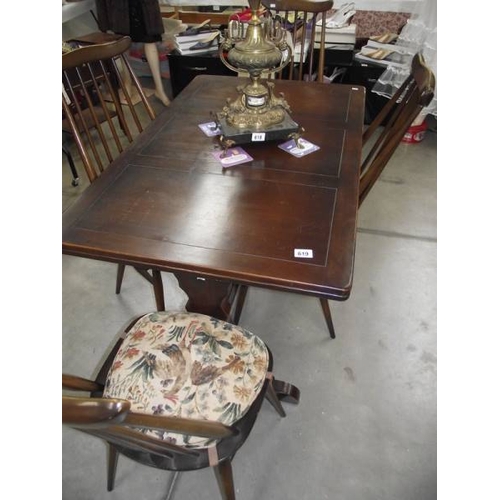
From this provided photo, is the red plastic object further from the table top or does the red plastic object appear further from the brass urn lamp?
the brass urn lamp

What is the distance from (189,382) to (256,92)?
850 millimetres

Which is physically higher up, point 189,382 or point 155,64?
point 155,64

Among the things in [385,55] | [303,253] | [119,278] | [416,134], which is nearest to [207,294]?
[303,253]

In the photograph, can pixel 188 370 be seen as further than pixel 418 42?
No

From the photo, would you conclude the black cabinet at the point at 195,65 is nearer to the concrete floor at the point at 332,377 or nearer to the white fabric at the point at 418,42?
the white fabric at the point at 418,42

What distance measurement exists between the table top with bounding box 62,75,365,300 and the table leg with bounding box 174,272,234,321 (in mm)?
228

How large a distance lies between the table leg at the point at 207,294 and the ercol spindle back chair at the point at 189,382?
0.10 metres

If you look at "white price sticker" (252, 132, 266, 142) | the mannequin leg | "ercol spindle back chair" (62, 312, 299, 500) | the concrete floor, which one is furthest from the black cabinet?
"ercol spindle back chair" (62, 312, 299, 500)

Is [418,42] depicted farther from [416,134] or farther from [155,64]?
[155,64]

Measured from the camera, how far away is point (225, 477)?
3.08ft

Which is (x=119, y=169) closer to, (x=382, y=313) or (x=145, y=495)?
(x=145, y=495)

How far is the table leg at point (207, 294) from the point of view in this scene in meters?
1.09

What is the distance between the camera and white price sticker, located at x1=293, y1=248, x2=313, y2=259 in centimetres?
82
